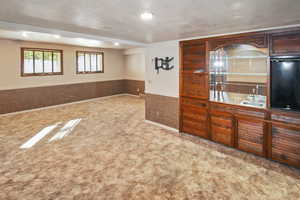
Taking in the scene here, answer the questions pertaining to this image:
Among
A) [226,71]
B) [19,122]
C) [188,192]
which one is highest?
[226,71]

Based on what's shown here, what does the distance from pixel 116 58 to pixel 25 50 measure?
4.27 m

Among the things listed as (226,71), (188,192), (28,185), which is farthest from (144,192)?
(226,71)

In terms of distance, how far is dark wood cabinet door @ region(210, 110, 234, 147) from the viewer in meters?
3.66

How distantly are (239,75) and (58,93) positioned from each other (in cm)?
677

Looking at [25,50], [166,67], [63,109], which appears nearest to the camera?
[166,67]

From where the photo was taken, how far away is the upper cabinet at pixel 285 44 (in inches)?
111

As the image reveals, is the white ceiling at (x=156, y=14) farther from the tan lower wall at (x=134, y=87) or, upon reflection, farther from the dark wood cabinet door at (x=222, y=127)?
the tan lower wall at (x=134, y=87)

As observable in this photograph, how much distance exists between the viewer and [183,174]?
2789mm

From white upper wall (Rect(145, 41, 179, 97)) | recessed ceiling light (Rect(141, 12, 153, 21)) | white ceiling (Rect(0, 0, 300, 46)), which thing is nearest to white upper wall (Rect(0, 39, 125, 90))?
white ceiling (Rect(0, 0, 300, 46))

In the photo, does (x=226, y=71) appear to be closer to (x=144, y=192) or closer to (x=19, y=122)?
(x=144, y=192)

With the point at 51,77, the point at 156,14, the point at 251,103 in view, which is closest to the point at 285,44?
the point at 251,103

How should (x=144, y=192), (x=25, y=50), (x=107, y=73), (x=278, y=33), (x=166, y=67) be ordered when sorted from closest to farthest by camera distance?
(x=144, y=192) < (x=278, y=33) < (x=166, y=67) < (x=25, y=50) < (x=107, y=73)

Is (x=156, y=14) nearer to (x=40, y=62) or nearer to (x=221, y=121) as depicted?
(x=221, y=121)

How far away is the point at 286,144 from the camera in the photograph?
2998mm
